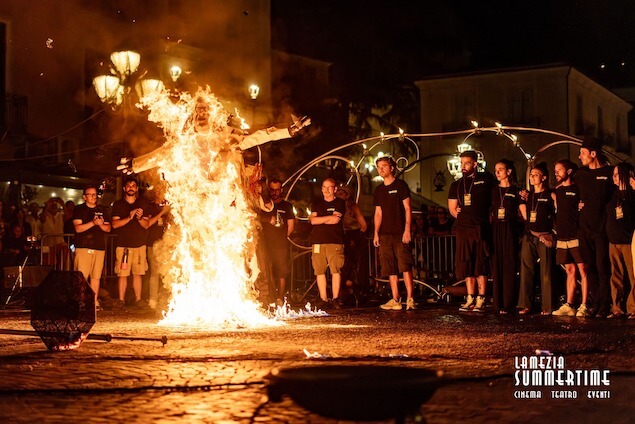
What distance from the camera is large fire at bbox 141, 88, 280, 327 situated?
11109mm

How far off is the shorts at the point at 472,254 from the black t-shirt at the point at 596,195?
1.56m

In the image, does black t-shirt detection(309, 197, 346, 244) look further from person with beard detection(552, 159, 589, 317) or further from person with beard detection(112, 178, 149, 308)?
person with beard detection(552, 159, 589, 317)

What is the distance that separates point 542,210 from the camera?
41.2 ft

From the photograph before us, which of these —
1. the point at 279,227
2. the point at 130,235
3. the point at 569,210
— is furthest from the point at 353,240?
the point at 569,210

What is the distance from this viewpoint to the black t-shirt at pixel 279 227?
46.5ft

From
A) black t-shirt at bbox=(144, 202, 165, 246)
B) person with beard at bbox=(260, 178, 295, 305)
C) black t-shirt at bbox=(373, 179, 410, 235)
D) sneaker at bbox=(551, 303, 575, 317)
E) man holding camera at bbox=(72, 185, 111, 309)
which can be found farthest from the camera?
black t-shirt at bbox=(144, 202, 165, 246)

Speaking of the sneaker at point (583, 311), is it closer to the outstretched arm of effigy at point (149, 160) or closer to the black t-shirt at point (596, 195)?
the black t-shirt at point (596, 195)

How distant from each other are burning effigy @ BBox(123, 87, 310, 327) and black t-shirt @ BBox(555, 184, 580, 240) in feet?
12.1

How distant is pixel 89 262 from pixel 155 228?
133cm

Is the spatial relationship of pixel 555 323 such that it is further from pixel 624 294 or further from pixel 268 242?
pixel 268 242

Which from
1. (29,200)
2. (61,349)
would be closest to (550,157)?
(29,200)

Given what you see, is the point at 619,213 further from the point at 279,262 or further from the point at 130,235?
the point at 130,235

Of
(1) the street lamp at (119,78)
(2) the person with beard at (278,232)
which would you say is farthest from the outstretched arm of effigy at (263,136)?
(1) the street lamp at (119,78)

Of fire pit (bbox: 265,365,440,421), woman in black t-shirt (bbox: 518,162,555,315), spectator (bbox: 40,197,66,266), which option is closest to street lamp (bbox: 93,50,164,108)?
spectator (bbox: 40,197,66,266)
